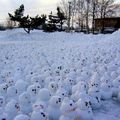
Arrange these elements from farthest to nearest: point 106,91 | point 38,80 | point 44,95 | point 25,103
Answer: point 38,80 → point 106,91 → point 44,95 → point 25,103

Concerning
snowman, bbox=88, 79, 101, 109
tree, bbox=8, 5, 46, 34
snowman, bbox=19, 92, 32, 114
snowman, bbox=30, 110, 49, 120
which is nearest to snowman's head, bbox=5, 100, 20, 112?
snowman, bbox=19, 92, 32, 114

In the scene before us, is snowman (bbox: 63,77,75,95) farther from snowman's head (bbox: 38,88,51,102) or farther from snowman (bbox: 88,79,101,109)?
snowman's head (bbox: 38,88,51,102)

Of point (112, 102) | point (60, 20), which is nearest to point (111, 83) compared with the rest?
point (112, 102)

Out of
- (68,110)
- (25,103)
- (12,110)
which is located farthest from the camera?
(25,103)

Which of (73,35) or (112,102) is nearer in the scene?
(112,102)

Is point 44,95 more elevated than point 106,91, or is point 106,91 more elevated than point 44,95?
point 44,95

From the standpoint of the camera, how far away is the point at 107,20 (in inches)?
1821

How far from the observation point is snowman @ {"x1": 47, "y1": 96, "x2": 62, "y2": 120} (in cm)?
401

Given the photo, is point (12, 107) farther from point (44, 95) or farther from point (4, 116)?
point (44, 95)

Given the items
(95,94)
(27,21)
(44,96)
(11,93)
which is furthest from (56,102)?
(27,21)

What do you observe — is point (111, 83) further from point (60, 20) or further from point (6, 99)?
point (60, 20)

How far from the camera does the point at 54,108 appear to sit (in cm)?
411

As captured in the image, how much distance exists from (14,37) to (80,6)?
2086 cm

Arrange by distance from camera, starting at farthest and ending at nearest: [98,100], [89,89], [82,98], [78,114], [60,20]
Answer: [60,20] < [89,89] < [98,100] < [82,98] < [78,114]
